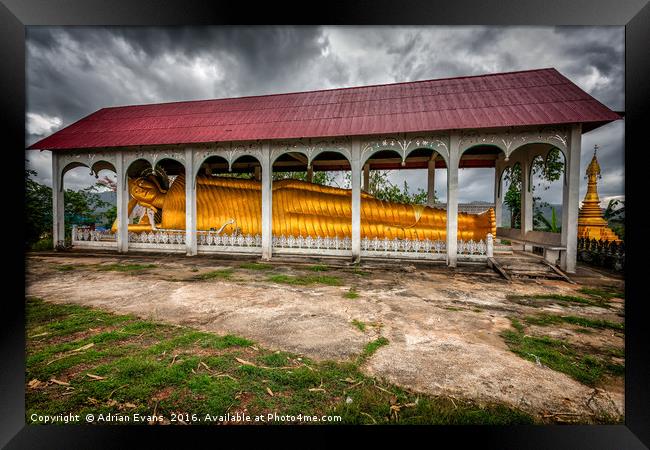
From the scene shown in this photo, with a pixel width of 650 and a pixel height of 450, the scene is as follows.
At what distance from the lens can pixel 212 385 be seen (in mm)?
2133

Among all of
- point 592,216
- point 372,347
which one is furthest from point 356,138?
point 592,216

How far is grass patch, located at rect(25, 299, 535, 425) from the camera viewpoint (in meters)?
1.90

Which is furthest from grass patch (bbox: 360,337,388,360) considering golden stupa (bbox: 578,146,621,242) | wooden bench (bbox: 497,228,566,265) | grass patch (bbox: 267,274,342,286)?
golden stupa (bbox: 578,146,621,242)

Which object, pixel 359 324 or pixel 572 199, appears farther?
pixel 572 199

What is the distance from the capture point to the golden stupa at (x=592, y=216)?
955 centimetres

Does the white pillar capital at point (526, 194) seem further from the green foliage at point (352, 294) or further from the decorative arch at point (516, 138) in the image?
the green foliage at point (352, 294)

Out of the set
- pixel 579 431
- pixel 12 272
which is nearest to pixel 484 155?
pixel 579 431

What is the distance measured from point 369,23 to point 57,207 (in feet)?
45.0

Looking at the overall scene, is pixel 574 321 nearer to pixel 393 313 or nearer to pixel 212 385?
pixel 393 313

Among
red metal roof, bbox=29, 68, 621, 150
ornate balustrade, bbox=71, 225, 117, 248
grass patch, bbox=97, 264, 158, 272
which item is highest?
red metal roof, bbox=29, 68, 621, 150

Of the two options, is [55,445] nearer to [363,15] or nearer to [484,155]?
[363,15]

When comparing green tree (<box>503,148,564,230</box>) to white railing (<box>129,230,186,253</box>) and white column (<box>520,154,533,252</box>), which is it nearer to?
white column (<box>520,154,533,252</box>)

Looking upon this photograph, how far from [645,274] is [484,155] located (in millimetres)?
10554

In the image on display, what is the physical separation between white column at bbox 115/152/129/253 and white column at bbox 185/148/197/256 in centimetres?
256
